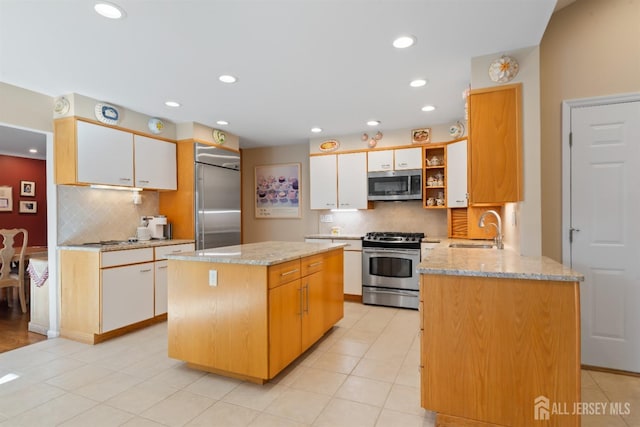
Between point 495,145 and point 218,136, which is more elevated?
point 218,136

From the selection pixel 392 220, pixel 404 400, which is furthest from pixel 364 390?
pixel 392 220

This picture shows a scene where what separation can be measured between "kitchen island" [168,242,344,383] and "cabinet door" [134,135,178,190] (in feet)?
6.20

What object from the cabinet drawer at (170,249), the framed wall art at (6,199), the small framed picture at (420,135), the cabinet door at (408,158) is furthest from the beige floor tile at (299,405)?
the framed wall art at (6,199)

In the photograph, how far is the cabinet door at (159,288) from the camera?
375cm

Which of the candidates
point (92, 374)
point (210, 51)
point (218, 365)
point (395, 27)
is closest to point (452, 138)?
point (395, 27)

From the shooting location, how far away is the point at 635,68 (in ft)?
8.30

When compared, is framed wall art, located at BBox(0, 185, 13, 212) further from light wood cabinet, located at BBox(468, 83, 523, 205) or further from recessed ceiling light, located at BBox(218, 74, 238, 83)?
light wood cabinet, located at BBox(468, 83, 523, 205)

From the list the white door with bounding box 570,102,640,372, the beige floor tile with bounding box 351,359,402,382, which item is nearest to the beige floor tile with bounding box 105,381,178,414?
the beige floor tile with bounding box 351,359,402,382

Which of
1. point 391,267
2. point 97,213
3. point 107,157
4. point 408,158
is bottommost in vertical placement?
point 391,267

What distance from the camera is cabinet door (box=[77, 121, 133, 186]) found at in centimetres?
337

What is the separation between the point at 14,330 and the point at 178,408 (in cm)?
283

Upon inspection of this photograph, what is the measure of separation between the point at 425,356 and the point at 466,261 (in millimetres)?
665

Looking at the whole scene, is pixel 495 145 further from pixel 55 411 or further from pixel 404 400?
pixel 55 411

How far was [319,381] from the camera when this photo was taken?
2.43 metres
